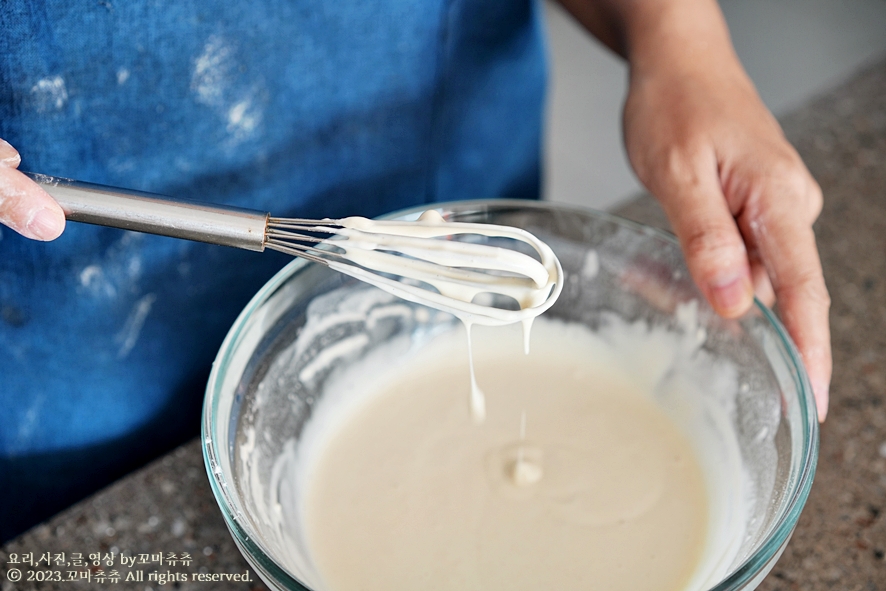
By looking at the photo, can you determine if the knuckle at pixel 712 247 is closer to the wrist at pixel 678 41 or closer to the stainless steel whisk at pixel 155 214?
the wrist at pixel 678 41

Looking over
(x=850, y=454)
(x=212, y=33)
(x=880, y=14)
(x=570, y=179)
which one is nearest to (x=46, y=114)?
(x=212, y=33)

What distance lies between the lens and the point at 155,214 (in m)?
0.65

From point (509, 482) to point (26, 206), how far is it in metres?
0.57

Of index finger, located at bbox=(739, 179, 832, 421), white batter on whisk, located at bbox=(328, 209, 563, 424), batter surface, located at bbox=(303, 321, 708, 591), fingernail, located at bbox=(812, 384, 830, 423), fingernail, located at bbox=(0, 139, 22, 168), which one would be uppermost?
fingernail, located at bbox=(0, 139, 22, 168)

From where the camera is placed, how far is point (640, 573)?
811 mm

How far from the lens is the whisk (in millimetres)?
651

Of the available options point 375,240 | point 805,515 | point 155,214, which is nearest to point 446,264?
point 375,240

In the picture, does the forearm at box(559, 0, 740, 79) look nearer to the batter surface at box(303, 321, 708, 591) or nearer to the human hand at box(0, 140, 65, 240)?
the batter surface at box(303, 321, 708, 591)

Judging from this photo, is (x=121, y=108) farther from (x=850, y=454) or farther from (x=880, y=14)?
(x=880, y=14)

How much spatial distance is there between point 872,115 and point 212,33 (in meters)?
1.14

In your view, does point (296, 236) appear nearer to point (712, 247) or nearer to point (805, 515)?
point (712, 247)

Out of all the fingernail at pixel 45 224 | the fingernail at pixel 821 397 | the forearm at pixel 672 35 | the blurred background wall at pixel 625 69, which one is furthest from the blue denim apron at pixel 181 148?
the blurred background wall at pixel 625 69

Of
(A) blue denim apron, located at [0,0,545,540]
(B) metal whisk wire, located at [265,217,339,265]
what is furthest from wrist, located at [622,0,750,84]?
(B) metal whisk wire, located at [265,217,339,265]

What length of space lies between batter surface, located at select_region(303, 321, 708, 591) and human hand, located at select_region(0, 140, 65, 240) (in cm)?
43
